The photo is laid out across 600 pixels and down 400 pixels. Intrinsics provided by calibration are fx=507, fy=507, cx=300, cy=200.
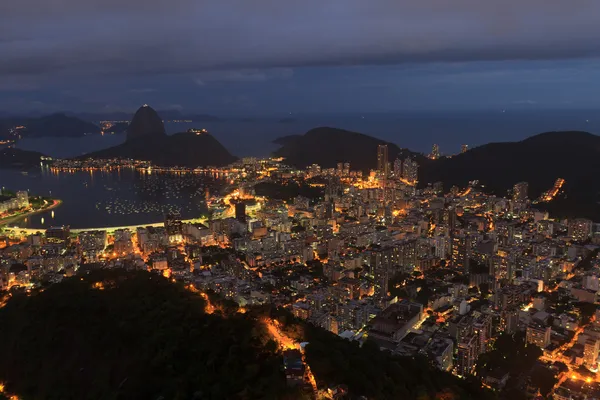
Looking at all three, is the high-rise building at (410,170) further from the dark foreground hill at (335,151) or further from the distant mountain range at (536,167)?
the dark foreground hill at (335,151)

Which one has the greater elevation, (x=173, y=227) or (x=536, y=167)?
(x=536, y=167)

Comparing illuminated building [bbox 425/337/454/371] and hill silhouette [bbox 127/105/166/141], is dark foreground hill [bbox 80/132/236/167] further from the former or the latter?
illuminated building [bbox 425/337/454/371]

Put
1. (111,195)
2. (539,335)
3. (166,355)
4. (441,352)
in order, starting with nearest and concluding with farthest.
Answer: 1. (166,355)
2. (441,352)
3. (539,335)
4. (111,195)

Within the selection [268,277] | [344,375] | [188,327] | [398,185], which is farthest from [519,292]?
[398,185]

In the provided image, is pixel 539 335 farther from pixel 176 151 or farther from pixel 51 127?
pixel 51 127

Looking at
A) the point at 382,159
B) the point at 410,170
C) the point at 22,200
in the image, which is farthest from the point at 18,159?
the point at 410,170

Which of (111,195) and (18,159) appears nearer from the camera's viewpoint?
(111,195)

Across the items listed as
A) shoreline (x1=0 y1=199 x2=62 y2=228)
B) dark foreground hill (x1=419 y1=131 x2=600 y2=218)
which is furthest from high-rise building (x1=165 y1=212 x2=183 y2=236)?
dark foreground hill (x1=419 y1=131 x2=600 y2=218)
